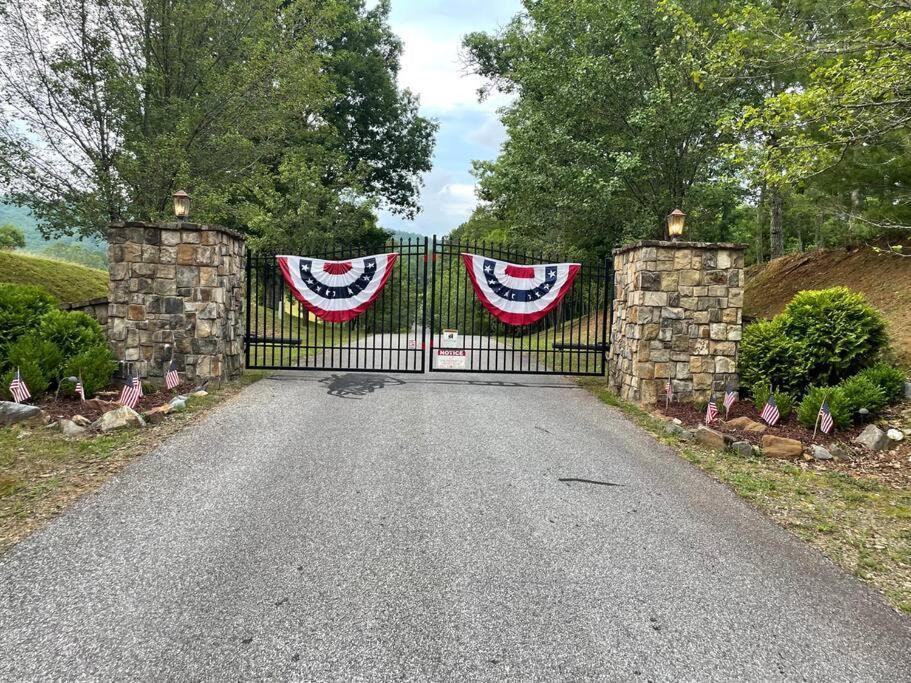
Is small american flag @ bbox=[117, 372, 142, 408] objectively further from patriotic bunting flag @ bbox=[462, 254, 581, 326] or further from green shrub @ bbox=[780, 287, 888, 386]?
green shrub @ bbox=[780, 287, 888, 386]

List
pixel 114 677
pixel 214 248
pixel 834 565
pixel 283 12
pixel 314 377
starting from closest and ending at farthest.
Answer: pixel 114 677 < pixel 834 565 < pixel 214 248 < pixel 314 377 < pixel 283 12

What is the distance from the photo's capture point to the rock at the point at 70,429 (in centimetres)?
473

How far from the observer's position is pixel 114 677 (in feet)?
6.37

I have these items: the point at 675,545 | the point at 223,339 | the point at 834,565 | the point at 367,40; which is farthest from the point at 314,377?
the point at 367,40

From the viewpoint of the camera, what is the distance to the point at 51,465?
13.3 feet

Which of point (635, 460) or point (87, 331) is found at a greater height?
point (87, 331)

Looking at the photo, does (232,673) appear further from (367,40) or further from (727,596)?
(367,40)

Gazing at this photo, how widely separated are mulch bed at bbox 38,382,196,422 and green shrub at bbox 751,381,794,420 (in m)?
7.17

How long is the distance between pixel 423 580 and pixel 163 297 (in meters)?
5.97

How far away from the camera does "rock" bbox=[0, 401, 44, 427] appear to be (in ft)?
16.0

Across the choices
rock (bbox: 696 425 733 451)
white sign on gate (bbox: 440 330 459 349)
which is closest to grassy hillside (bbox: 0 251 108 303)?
white sign on gate (bbox: 440 330 459 349)

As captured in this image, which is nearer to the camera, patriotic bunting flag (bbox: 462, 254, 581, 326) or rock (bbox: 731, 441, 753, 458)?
rock (bbox: 731, 441, 753, 458)

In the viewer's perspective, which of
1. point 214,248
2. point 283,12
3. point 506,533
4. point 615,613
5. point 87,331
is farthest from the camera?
point 283,12

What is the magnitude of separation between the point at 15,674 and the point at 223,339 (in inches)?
223
